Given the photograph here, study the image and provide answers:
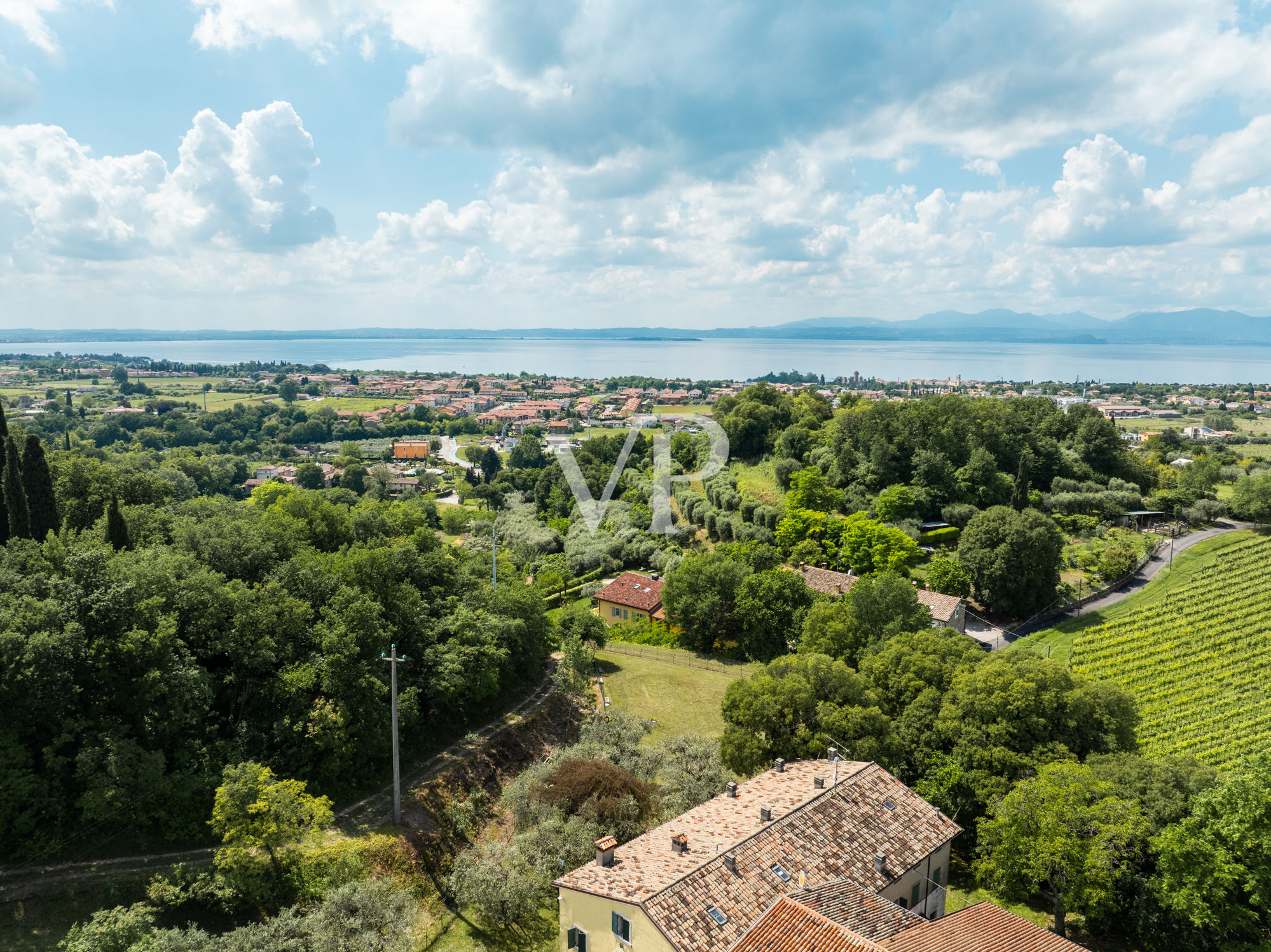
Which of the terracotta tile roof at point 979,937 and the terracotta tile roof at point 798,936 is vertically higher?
the terracotta tile roof at point 798,936

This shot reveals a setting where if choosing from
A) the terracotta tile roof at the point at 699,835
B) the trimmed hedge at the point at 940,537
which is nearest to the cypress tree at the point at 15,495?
the terracotta tile roof at the point at 699,835

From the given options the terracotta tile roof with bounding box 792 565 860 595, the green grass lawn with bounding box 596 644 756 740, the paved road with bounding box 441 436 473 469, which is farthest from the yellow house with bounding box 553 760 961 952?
the paved road with bounding box 441 436 473 469

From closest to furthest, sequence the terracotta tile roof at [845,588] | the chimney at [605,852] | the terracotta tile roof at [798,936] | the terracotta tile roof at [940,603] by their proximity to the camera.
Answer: the terracotta tile roof at [798,936]
the chimney at [605,852]
the terracotta tile roof at [940,603]
the terracotta tile roof at [845,588]

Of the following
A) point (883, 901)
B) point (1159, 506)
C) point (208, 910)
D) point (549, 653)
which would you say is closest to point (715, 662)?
point (549, 653)

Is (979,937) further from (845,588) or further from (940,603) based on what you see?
(845,588)

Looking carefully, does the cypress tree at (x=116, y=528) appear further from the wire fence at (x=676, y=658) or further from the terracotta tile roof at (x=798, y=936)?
the terracotta tile roof at (x=798, y=936)

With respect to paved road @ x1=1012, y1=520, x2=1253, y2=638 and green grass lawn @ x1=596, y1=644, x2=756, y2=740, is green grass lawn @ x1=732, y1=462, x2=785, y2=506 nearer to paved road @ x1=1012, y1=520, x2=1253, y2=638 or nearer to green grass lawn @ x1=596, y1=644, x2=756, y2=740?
green grass lawn @ x1=596, y1=644, x2=756, y2=740

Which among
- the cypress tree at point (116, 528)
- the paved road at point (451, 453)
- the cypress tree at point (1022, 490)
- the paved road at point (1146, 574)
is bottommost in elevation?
the paved road at point (451, 453)
